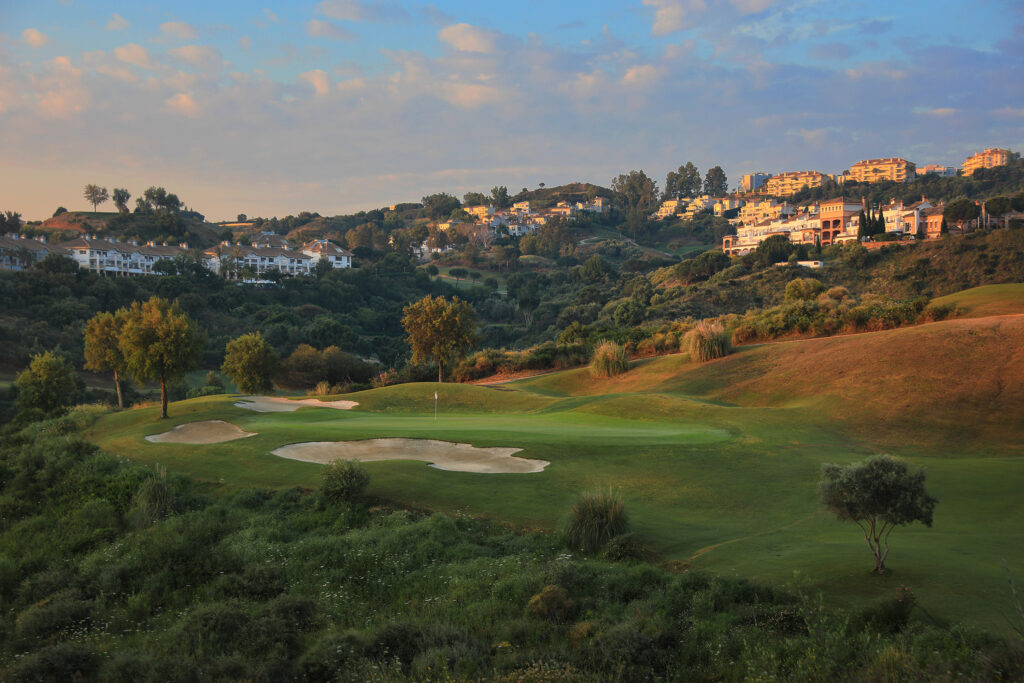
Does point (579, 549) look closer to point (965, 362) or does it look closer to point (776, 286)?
point (965, 362)

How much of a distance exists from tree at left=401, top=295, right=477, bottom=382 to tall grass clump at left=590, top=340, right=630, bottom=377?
11.5 m

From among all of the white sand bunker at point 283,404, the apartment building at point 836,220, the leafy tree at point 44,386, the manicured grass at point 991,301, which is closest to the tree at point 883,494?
the white sand bunker at point 283,404

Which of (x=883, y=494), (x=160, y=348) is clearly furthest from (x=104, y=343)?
(x=883, y=494)

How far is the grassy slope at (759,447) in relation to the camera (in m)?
9.27

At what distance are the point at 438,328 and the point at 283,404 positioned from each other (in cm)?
1362

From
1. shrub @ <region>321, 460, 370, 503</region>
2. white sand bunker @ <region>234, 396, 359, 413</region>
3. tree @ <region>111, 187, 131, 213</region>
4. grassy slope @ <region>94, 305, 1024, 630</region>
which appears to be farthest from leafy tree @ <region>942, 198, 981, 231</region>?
tree @ <region>111, 187, 131, 213</region>

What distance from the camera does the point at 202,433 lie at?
22703 mm

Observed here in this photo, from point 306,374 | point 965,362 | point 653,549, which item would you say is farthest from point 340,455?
point 306,374

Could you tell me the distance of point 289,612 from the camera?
9.20 metres

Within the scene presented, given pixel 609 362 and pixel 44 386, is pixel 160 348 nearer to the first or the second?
pixel 44 386

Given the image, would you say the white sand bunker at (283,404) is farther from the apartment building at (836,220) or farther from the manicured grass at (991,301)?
the apartment building at (836,220)

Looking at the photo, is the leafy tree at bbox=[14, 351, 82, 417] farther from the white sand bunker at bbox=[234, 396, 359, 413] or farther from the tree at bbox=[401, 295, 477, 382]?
A: the tree at bbox=[401, 295, 477, 382]

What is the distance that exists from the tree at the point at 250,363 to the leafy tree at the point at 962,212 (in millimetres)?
86894

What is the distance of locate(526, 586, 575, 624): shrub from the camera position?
8.51 meters
